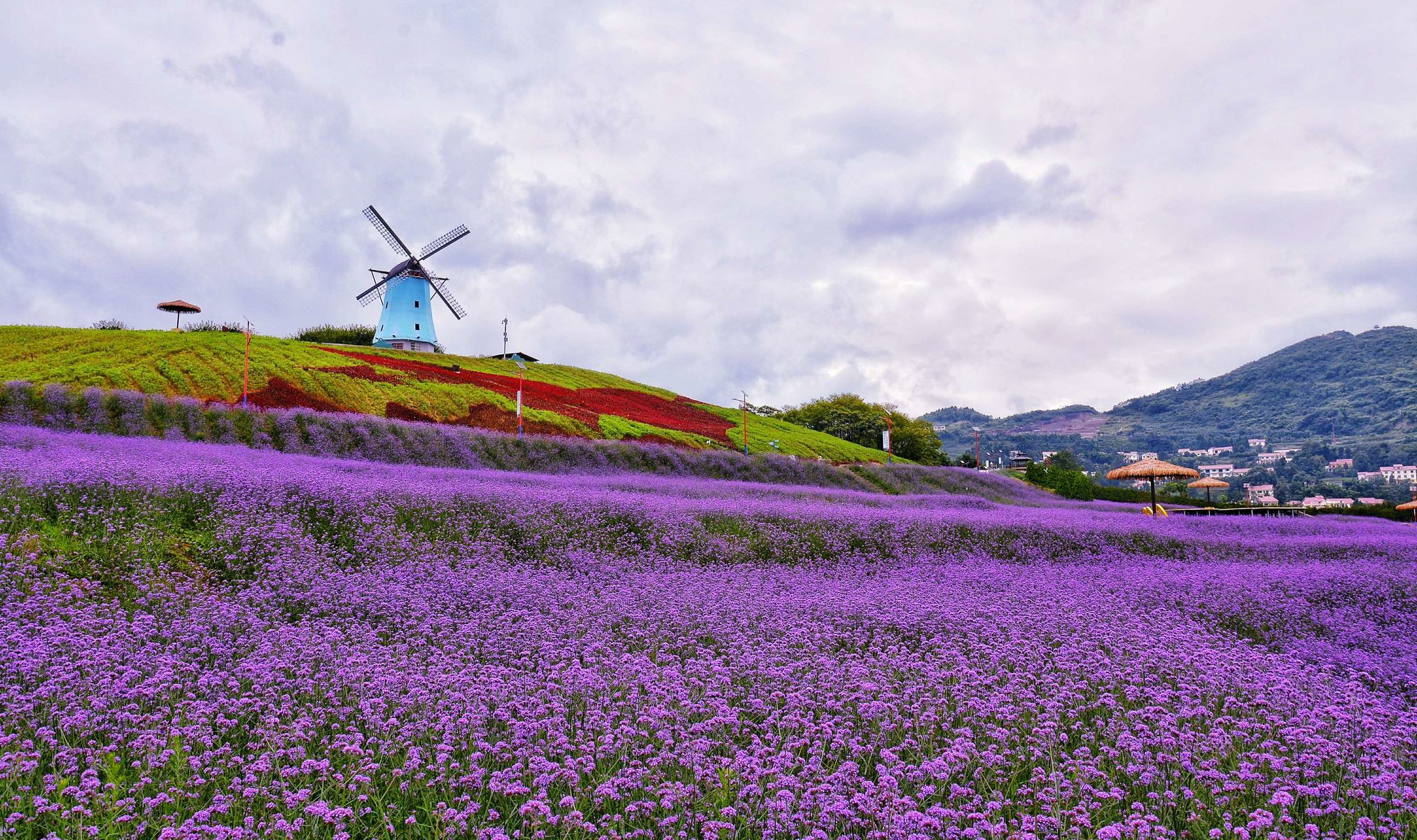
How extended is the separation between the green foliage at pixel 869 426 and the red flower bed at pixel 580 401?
1658cm

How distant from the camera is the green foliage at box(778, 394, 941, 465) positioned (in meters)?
55.5

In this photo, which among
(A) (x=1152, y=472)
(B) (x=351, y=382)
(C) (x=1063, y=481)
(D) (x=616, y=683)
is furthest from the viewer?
(C) (x=1063, y=481)

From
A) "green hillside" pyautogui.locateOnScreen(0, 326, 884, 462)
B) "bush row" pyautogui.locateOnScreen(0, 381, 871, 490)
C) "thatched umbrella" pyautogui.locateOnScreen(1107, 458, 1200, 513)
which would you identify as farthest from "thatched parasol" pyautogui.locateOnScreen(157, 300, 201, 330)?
"thatched umbrella" pyautogui.locateOnScreen(1107, 458, 1200, 513)

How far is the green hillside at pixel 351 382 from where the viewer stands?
25156mm

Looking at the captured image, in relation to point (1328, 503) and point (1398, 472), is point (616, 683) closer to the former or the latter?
point (1328, 503)

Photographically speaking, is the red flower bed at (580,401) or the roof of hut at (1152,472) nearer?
the roof of hut at (1152,472)

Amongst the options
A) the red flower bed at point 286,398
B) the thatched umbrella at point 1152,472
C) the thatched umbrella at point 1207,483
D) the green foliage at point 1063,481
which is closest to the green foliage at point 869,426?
the green foliage at point 1063,481

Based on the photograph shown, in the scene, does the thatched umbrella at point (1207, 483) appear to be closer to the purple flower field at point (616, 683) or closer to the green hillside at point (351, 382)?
the green hillside at point (351, 382)

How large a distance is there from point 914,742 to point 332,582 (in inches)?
219

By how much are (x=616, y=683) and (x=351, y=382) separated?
27.0 m

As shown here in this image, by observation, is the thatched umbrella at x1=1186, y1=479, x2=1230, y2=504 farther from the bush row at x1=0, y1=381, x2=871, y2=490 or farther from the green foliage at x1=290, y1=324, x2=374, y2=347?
the green foliage at x1=290, y1=324, x2=374, y2=347

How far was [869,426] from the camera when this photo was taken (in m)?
56.6

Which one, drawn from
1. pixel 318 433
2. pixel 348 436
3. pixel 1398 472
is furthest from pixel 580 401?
pixel 1398 472

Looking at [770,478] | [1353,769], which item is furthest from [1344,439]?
[1353,769]
